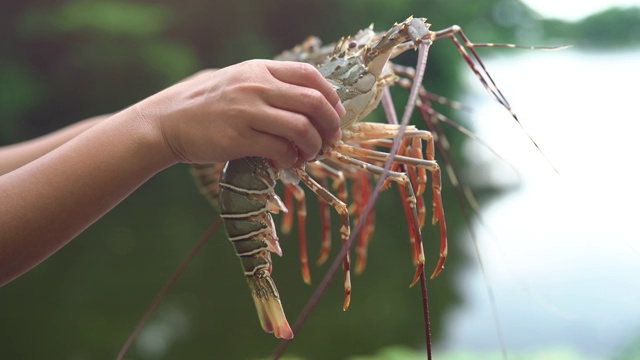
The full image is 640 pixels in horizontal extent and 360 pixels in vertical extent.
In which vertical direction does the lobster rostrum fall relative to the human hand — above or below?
below

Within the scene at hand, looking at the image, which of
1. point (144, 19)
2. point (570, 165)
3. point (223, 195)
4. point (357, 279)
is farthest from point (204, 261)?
point (223, 195)

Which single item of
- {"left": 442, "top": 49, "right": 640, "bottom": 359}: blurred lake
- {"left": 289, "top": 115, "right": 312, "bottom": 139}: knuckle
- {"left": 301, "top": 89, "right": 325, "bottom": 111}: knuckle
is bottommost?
{"left": 442, "top": 49, "right": 640, "bottom": 359}: blurred lake

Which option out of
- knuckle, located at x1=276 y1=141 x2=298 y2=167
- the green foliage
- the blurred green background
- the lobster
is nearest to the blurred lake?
the blurred green background

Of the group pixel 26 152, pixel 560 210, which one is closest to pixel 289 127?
pixel 26 152

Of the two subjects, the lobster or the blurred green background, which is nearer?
the lobster

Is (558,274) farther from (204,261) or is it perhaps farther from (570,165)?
(204,261)

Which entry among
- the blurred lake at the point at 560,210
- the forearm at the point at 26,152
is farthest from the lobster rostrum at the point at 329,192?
the blurred lake at the point at 560,210

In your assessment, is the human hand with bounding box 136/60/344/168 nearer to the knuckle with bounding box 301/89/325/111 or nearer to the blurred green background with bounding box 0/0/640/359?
the knuckle with bounding box 301/89/325/111

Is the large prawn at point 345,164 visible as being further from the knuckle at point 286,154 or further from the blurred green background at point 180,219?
the blurred green background at point 180,219
